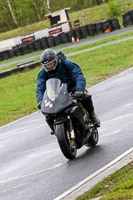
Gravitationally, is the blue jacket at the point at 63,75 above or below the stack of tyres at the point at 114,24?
above

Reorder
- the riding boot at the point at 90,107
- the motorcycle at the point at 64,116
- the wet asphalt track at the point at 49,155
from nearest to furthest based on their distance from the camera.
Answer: the wet asphalt track at the point at 49,155
the motorcycle at the point at 64,116
the riding boot at the point at 90,107

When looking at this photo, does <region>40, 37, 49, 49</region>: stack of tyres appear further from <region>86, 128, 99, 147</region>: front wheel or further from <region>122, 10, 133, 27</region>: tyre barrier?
<region>86, 128, 99, 147</region>: front wheel

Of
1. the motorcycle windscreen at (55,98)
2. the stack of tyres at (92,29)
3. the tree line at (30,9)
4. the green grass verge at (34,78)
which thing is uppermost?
the motorcycle windscreen at (55,98)

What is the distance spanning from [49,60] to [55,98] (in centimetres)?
70

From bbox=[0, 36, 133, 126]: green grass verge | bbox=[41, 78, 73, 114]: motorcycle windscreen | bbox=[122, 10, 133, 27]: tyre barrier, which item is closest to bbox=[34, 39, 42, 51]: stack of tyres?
bbox=[122, 10, 133, 27]: tyre barrier

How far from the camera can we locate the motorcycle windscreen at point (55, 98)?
8.06 meters

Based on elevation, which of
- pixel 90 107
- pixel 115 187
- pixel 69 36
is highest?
pixel 115 187

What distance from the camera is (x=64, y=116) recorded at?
820 cm

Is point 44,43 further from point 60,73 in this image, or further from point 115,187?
point 115,187

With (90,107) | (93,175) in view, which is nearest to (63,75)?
(90,107)

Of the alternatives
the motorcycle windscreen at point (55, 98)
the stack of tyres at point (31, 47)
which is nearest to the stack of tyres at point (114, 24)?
the stack of tyres at point (31, 47)

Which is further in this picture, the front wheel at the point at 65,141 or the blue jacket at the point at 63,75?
the blue jacket at the point at 63,75

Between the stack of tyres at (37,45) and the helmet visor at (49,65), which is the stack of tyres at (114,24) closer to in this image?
the stack of tyres at (37,45)

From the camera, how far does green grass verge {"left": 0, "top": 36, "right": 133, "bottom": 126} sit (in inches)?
763
